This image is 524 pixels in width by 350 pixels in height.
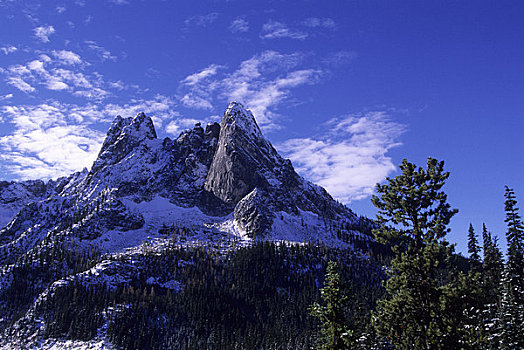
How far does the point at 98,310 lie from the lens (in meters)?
192

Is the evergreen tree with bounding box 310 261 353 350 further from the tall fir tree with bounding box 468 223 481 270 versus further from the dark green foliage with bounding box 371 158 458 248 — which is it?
the tall fir tree with bounding box 468 223 481 270

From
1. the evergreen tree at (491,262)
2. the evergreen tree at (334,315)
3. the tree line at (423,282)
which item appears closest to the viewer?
the tree line at (423,282)

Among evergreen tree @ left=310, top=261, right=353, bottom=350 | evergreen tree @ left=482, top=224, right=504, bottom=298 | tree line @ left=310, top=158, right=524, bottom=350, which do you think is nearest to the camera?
tree line @ left=310, top=158, right=524, bottom=350

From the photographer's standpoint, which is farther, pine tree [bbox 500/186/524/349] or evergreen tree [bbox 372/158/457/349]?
pine tree [bbox 500/186/524/349]

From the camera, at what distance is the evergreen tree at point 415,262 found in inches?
957

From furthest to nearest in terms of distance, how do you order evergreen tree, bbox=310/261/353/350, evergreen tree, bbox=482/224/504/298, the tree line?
evergreen tree, bbox=482/224/504/298 → evergreen tree, bbox=310/261/353/350 → the tree line

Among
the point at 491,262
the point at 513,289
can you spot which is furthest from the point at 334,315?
the point at 491,262

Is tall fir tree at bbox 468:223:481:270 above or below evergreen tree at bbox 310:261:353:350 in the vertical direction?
above

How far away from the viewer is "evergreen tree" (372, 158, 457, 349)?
2430cm

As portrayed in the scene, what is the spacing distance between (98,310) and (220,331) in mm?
56641

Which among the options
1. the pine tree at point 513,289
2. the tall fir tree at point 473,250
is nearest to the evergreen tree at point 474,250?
the tall fir tree at point 473,250

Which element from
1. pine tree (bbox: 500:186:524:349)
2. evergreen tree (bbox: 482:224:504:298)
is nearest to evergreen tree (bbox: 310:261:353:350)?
pine tree (bbox: 500:186:524:349)

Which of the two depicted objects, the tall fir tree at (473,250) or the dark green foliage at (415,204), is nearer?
the dark green foliage at (415,204)

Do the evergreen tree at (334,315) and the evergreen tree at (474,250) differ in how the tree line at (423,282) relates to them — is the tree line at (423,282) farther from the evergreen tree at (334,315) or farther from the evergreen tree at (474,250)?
the evergreen tree at (474,250)
